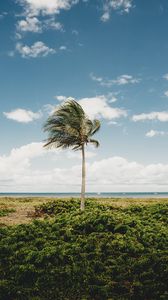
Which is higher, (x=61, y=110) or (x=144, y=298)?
(x=61, y=110)

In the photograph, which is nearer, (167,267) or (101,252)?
(167,267)

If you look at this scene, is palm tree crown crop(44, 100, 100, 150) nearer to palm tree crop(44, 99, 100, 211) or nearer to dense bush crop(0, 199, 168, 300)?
palm tree crop(44, 99, 100, 211)

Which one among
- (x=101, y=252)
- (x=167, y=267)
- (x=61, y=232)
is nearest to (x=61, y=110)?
(x=61, y=232)

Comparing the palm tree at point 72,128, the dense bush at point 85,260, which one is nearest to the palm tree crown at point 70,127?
the palm tree at point 72,128

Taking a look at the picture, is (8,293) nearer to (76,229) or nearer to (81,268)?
(81,268)

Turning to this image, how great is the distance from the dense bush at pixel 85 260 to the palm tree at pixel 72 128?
741 cm

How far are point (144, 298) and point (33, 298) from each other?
3337mm

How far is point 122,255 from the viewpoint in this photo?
1291 centimetres

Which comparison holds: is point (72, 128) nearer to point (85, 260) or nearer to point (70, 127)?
point (70, 127)

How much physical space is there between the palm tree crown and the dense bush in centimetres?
756

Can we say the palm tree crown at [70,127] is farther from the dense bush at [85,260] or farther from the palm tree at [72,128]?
the dense bush at [85,260]

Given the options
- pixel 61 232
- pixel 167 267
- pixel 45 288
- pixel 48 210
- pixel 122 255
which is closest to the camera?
pixel 45 288

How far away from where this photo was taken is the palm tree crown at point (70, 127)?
2320cm

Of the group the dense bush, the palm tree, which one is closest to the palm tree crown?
the palm tree
